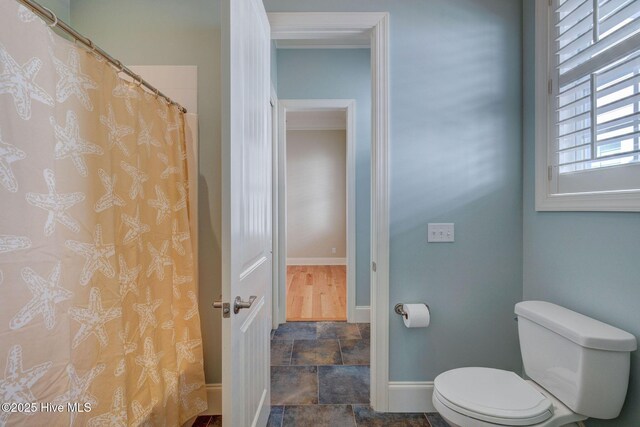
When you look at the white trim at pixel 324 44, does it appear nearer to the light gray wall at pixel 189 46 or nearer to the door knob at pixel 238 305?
the light gray wall at pixel 189 46

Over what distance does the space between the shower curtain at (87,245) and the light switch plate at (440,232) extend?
1379 mm

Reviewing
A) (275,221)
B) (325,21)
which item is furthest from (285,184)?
(325,21)

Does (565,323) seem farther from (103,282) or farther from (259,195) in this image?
(103,282)

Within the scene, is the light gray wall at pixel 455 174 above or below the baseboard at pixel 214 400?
above

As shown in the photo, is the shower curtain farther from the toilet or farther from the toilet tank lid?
the toilet tank lid

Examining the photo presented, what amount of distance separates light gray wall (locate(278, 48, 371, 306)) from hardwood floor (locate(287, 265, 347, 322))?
51cm

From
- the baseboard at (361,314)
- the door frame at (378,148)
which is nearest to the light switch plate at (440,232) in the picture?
the door frame at (378,148)

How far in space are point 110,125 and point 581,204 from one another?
201 centimetres

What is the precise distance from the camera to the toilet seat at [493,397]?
1023mm

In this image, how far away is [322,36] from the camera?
5.69 feet

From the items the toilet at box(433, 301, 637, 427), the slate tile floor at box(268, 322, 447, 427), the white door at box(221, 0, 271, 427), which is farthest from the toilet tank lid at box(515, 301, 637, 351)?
the white door at box(221, 0, 271, 427)

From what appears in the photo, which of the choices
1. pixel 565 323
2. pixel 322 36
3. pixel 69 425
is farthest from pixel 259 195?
pixel 565 323

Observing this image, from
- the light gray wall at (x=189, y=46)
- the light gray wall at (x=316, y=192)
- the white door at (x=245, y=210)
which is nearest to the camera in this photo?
the white door at (x=245, y=210)

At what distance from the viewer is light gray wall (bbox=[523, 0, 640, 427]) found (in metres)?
1.09
